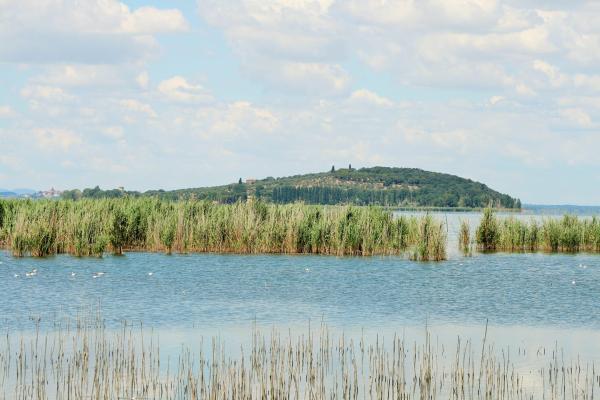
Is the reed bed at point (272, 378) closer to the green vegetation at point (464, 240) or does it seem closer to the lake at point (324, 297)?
the lake at point (324, 297)

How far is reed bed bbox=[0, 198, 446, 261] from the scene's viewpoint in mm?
35375

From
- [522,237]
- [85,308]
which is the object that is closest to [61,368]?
[85,308]

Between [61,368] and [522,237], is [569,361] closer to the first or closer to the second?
[61,368]

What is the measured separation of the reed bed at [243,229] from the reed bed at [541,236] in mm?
4555

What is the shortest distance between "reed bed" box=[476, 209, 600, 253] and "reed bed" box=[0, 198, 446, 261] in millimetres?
4555

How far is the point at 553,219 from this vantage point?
4159 centimetres

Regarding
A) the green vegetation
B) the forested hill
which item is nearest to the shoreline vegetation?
the green vegetation

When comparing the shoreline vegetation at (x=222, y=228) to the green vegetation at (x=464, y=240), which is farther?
the green vegetation at (x=464, y=240)

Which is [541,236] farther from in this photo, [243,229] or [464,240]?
[243,229]

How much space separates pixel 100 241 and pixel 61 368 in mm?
20839

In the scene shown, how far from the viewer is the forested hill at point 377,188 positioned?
11944cm

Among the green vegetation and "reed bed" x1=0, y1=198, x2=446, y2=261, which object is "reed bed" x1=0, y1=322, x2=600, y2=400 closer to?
"reed bed" x1=0, y1=198, x2=446, y2=261

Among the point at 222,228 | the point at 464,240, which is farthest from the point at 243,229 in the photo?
the point at 464,240

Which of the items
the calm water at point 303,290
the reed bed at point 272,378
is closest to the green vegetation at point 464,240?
the calm water at point 303,290
